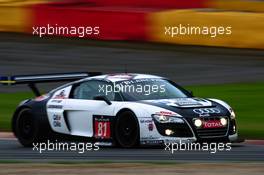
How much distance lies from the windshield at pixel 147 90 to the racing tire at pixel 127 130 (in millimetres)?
355

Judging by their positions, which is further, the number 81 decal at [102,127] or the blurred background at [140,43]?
the blurred background at [140,43]

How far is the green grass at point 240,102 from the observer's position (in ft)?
52.9

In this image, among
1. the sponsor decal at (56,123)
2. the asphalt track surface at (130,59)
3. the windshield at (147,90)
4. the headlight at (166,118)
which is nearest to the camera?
the headlight at (166,118)

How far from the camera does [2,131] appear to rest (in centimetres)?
1675

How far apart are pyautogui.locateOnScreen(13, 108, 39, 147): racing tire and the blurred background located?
6.44 metres

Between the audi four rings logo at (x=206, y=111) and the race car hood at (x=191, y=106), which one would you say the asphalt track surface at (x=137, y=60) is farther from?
the audi four rings logo at (x=206, y=111)

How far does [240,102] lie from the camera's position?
62.6ft

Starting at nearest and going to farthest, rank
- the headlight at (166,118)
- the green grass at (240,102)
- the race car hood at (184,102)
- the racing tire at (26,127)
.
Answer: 1. the headlight at (166,118)
2. the race car hood at (184,102)
3. the racing tire at (26,127)
4. the green grass at (240,102)

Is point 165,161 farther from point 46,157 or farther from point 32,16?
point 32,16

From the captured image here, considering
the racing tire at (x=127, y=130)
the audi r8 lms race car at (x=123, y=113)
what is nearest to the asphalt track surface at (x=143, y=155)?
the racing tire at (x=127, y=130)

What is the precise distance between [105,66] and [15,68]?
233 centimetres

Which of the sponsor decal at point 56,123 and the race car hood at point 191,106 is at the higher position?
the race car hood at point 191,106

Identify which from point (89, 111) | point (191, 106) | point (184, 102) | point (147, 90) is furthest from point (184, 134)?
point (89, 111)

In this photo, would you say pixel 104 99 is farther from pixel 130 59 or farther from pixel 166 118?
pixel 130 59
